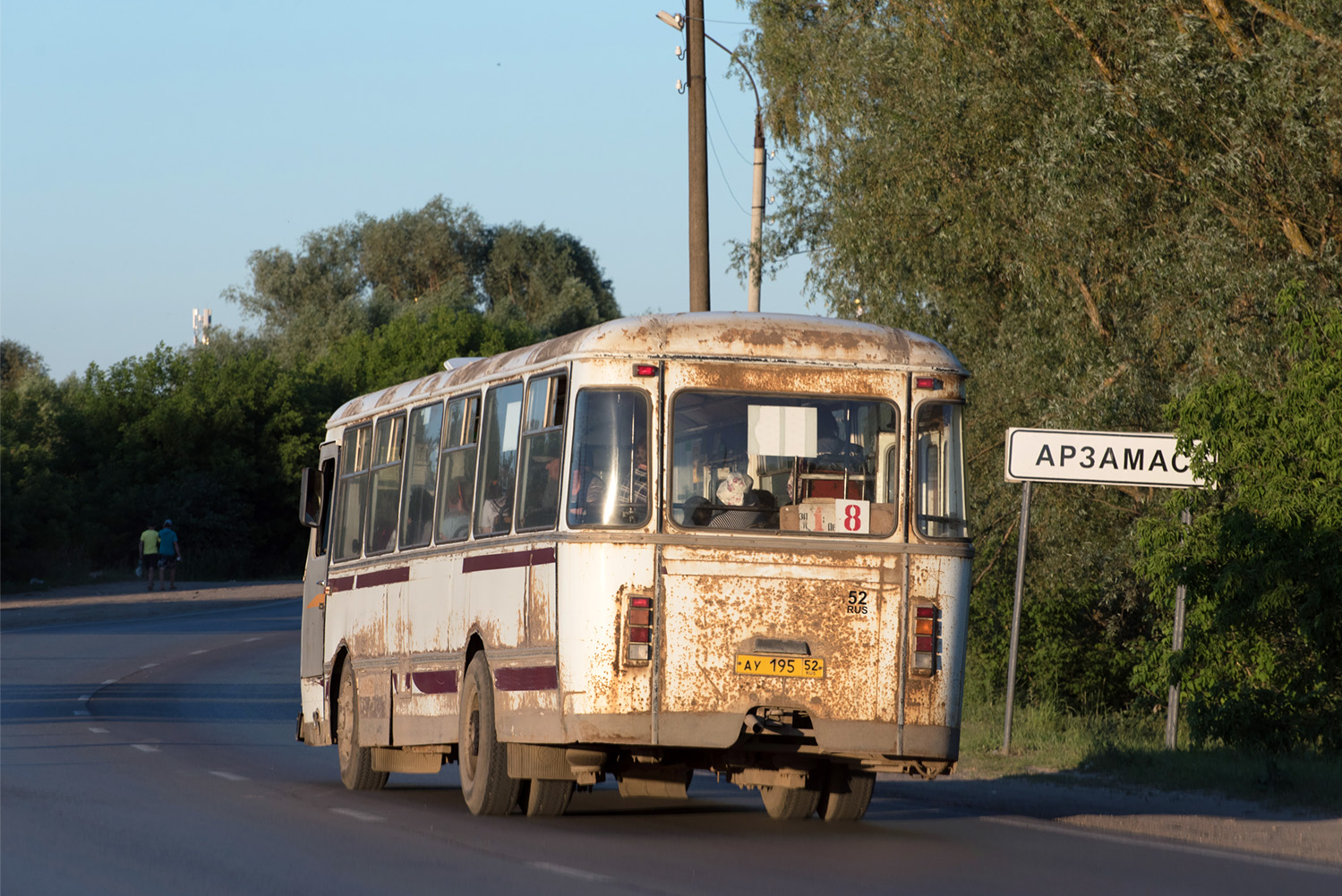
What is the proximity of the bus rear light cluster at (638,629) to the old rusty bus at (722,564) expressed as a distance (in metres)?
0.01

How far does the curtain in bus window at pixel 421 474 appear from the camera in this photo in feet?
45.9

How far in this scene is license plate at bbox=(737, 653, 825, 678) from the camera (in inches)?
440

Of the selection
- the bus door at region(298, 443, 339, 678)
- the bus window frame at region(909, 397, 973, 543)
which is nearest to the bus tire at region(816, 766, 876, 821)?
the bus window frame at region(909, 397, 973, 543)

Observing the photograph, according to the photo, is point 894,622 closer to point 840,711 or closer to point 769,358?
point 840,711

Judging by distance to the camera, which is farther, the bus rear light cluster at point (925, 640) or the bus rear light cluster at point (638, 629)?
the bus rear light cluster at point (925, 640)

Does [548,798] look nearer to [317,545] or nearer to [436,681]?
[436,681]

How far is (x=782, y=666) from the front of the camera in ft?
36.8

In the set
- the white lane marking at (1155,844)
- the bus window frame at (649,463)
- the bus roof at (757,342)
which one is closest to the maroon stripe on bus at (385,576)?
the bus roof at (757,342)

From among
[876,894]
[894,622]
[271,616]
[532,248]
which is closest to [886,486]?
[894,622]

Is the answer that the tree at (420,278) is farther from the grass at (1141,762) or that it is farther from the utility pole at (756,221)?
the grass at (1141,762)

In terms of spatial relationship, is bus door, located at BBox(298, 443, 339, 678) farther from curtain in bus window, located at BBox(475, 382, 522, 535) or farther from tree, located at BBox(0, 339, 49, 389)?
tree, located at BBox(0, 339, 49, 389)

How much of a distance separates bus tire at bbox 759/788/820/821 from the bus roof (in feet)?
10.2

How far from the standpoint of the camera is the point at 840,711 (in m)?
11.2

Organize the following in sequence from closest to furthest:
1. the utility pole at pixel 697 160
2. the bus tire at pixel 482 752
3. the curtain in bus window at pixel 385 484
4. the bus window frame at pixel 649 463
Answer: the bus window frame at pixel 649 463 → the bus tire at pixel 482 752 → the curtain in bus window at pixel 385 484 → the utility pole at pixel 697 160
